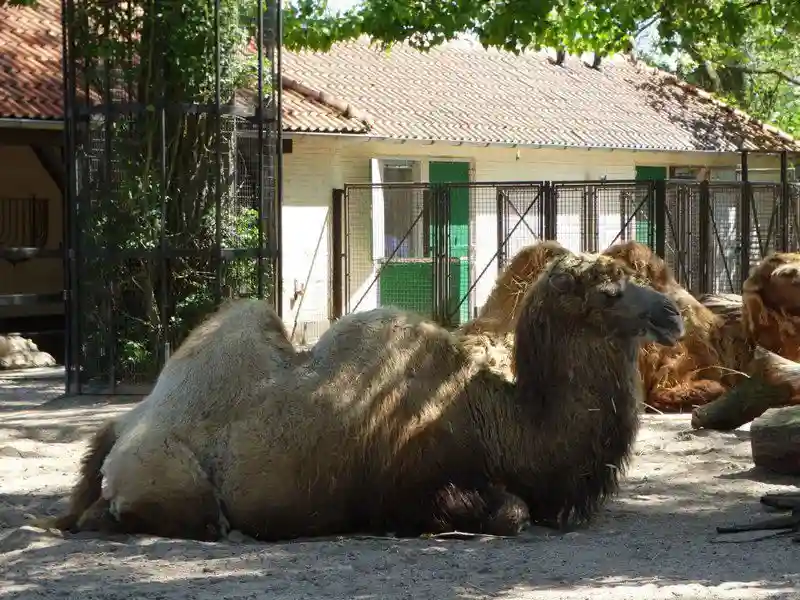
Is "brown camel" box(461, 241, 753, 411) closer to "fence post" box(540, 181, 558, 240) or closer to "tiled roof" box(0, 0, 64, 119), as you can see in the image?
"fence post" box(540, 181, 558, 240)

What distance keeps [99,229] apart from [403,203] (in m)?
9.90

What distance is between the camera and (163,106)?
12.9 metres

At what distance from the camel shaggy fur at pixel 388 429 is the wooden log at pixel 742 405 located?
11.3 feet

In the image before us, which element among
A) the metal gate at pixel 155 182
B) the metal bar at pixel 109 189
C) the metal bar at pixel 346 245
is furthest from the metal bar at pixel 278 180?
the metal bar at pixel 346 245

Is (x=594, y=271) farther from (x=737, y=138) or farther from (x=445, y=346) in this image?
(x=737, y=138)

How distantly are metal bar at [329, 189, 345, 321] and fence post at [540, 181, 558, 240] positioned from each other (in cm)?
428

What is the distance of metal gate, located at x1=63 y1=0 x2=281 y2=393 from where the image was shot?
13.0m

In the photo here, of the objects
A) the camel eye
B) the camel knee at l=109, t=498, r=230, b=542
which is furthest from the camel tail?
the camel eye

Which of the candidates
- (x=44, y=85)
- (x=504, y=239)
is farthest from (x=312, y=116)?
(x=44, y=85)

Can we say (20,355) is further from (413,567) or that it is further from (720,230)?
(413,567)

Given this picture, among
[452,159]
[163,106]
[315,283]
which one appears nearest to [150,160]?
[163,106]

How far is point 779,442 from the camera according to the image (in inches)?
330

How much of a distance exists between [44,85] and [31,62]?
1.07 metres

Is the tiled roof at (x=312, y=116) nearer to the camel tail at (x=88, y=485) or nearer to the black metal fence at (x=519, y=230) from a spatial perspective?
the black metal fence at (x=519, y=230)
